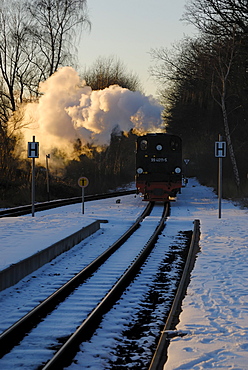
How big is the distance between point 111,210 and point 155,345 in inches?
786

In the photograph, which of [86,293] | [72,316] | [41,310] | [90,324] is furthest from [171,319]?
[86,293]

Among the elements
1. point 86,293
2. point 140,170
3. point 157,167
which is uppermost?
point 157,167

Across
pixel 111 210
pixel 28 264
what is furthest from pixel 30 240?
pixel 111 210

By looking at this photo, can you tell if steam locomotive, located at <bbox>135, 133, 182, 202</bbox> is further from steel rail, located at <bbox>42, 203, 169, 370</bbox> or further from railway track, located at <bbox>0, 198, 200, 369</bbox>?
steel rail, located at <bbox>42, 203, 169, 370</bbox>

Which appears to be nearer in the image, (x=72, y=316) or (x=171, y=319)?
(x=171, y=319)

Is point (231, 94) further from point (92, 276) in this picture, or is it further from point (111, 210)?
point (92, 276)

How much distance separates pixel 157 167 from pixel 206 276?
19127 mm

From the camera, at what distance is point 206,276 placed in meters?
10.9

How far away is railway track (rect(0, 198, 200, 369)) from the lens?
6.41 meters

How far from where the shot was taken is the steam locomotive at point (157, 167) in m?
29.8

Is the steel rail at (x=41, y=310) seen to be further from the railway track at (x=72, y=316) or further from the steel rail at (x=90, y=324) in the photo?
the steel rail at (x=90, y=324)

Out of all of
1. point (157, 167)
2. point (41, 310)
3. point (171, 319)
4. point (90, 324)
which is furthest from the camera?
point (157, 167)

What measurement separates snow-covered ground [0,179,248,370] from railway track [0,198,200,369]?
809 millimetres

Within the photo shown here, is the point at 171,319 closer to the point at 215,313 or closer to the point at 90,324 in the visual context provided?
the point at 215,313
